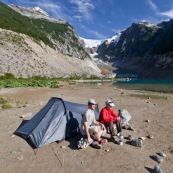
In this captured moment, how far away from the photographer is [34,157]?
37.9ft

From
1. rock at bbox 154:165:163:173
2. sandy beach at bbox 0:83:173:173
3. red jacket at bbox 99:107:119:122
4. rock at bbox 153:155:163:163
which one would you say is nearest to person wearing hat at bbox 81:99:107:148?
sandy beach at bbox 0:83:173:173

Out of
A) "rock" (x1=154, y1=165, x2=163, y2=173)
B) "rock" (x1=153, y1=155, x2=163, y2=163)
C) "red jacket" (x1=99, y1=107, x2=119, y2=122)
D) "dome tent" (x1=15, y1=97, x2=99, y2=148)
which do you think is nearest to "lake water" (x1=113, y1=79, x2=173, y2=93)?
"red jacket" (x1=99, y1=107, x2=119, y2=122)

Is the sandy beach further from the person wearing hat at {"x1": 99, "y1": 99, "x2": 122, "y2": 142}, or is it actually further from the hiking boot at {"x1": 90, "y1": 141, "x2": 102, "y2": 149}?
the person wearing hat at {"x1": 99, "y1": 99, "x2": 122, "y2": 142}

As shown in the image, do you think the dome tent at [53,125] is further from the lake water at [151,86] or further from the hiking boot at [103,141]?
the lake water at [151,86]

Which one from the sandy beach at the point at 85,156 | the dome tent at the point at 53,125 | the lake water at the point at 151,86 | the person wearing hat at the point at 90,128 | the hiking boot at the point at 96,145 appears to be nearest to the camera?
the sandy beach at the point at 85,156

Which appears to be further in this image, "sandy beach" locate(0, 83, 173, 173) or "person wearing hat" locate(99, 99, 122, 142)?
"person wearing hat" locate(99, 99, 122, 142)

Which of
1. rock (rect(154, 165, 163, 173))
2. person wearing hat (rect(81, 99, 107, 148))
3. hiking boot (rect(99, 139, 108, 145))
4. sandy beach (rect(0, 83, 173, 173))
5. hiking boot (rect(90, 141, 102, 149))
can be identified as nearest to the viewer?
rock (rect(154, 165, 163, 173))

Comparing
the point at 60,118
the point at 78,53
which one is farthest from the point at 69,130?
the point at 78,53

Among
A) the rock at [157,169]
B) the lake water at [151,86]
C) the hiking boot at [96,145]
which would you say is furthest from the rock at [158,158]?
the lake water at [151,86]

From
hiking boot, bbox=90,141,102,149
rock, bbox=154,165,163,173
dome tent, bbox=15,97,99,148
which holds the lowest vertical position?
rock, bbox=154,165,163,173

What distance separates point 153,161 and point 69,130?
477 centimetres

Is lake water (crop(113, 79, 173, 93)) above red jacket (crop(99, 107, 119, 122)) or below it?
below

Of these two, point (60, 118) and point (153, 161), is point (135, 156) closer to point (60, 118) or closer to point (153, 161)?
point (153, 161)

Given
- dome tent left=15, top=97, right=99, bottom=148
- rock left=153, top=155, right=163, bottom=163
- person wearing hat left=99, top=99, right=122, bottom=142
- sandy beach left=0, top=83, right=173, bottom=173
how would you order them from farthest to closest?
person wearing hat left=99, top=99, right=122, bottom=142
dome tent left=15, top=97, right=99, bottom=148
rock left=153, top=155, right=163, bottom=163
sandy beach left=0, top=83, right=173, bottom=173
